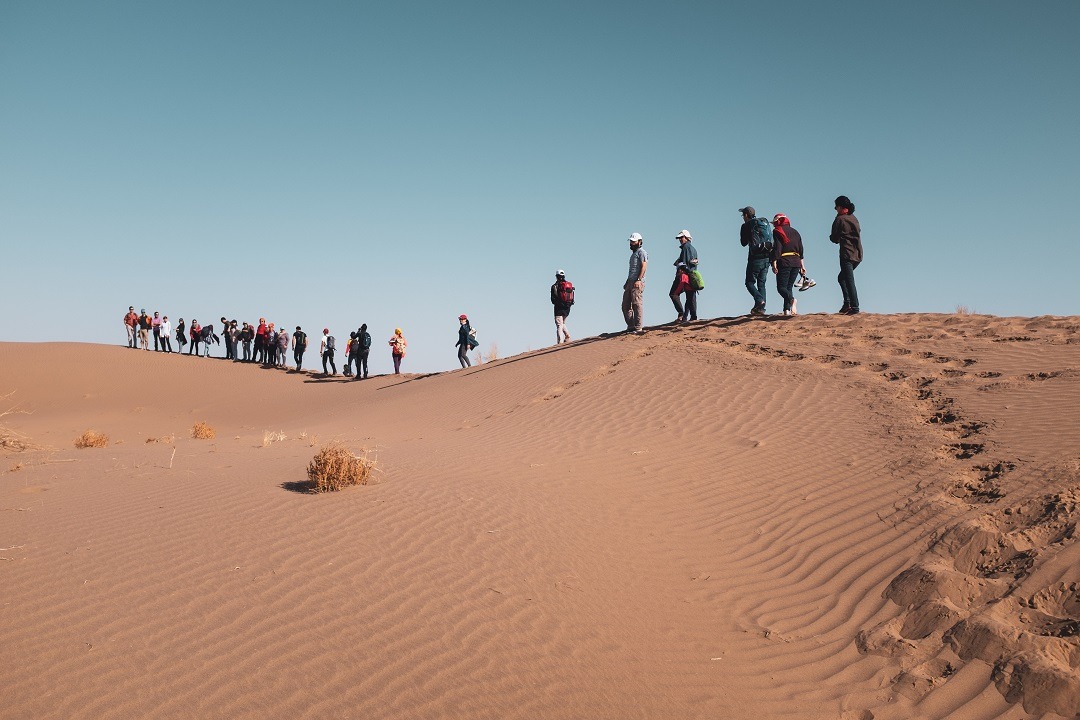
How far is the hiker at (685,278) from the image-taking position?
1448 cm

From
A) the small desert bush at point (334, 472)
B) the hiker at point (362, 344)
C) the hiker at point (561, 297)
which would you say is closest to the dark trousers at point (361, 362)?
the hiker at point (362, 344)

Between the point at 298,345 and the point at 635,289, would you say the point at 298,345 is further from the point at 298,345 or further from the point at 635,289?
the point at 635,289

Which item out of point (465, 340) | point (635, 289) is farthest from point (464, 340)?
point (635, 289)

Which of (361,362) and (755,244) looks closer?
(755,244)

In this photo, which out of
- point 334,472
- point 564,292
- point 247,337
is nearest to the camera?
point 334,472

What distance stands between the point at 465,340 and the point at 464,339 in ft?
0.15

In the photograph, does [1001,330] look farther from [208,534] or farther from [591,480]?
[208,534]

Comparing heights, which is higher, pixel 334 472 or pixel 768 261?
pixel 768 261

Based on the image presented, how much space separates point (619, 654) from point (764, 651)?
3.13ft

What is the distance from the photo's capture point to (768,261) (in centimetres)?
1367

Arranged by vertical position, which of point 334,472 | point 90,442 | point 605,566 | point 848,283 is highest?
point 848,283

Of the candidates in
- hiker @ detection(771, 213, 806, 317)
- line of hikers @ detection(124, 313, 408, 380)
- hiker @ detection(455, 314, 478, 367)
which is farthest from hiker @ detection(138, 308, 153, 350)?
hiker @ detection(771, 213, 806, 317)

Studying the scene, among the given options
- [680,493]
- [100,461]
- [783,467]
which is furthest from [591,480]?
[100,461]

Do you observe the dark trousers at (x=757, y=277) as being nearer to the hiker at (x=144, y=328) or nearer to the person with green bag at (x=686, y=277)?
the person with green bag at (x=686, y=277)
